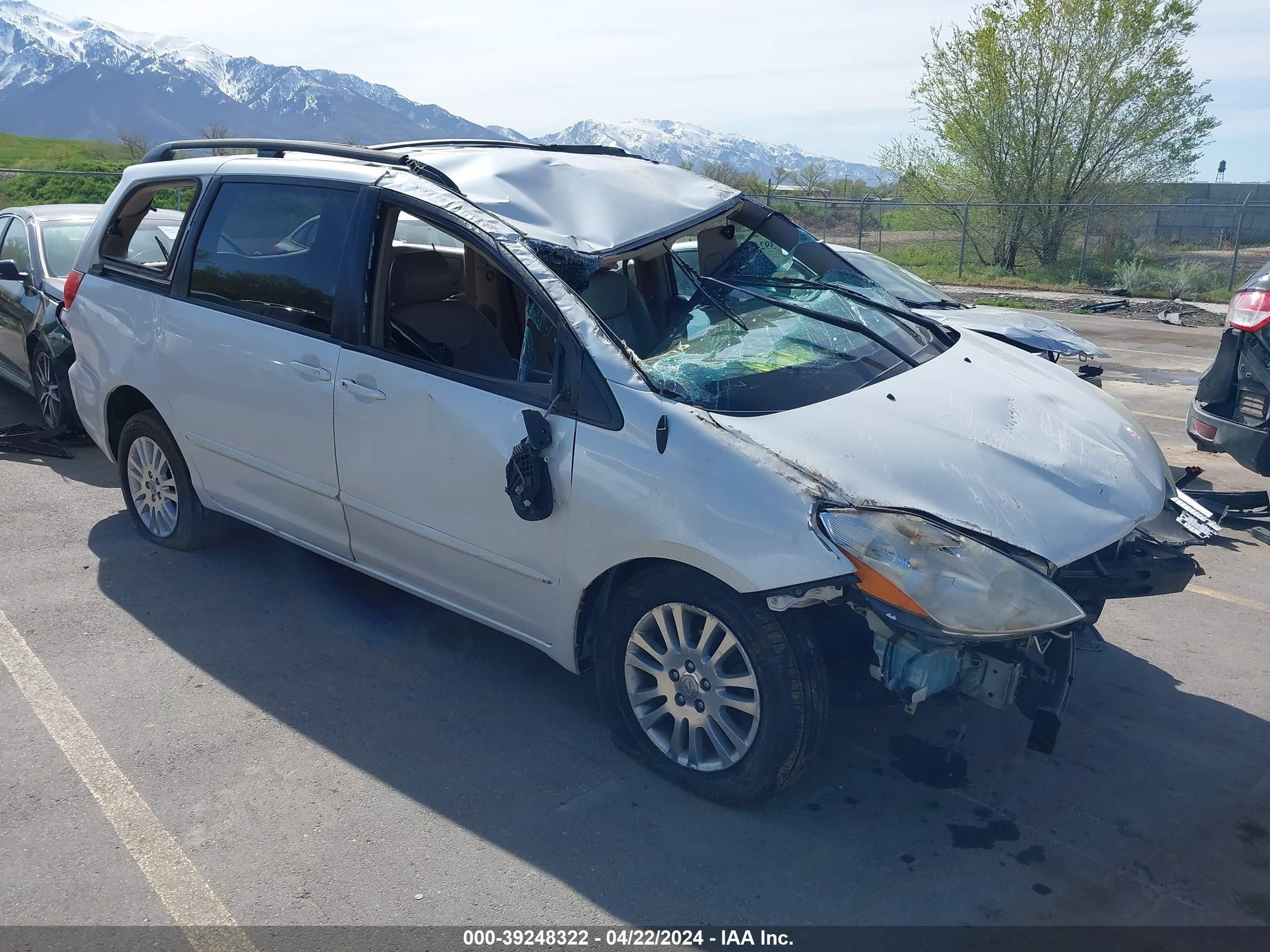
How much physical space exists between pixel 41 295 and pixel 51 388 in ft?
2.10

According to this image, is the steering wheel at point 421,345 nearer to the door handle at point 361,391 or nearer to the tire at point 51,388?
the door handle at point 361,391

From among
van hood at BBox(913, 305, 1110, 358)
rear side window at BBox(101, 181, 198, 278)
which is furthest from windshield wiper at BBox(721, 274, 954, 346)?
van hood at BBox(913, 305, 1110, 358)

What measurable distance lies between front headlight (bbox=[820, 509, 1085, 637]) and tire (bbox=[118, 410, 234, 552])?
3.41 m

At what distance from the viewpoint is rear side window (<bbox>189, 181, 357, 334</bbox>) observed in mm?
4074

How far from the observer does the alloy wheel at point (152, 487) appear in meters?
5.07

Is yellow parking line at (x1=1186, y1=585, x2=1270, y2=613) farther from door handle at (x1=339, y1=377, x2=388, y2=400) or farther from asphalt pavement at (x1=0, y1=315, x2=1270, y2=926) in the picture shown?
door handle at (x1=339, y1=377, x2=388, y2=400)

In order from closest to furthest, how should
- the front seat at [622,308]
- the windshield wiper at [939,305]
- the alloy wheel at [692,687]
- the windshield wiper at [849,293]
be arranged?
1. the alloy wheel at [692,687]
2. the front seat at [622,308]
3. the windshield wiper at [849,293]
4. the windshield wiper at [939,305]

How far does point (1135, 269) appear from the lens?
68.5 feet

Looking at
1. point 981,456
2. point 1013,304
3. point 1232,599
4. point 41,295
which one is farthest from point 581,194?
point 1013,304

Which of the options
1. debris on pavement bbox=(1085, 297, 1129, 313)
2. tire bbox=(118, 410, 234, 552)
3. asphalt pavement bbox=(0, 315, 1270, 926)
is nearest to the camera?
asphalt pavement bbox=(0, 315, 1270, 926)

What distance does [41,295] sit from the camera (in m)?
7.09

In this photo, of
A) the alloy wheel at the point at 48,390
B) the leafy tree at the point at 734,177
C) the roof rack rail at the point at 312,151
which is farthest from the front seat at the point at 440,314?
the leafy tree at the point at 734,177

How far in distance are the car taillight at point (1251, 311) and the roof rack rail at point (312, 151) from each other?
14.2 feet

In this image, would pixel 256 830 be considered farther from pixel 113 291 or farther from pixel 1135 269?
pixel 1135 269
